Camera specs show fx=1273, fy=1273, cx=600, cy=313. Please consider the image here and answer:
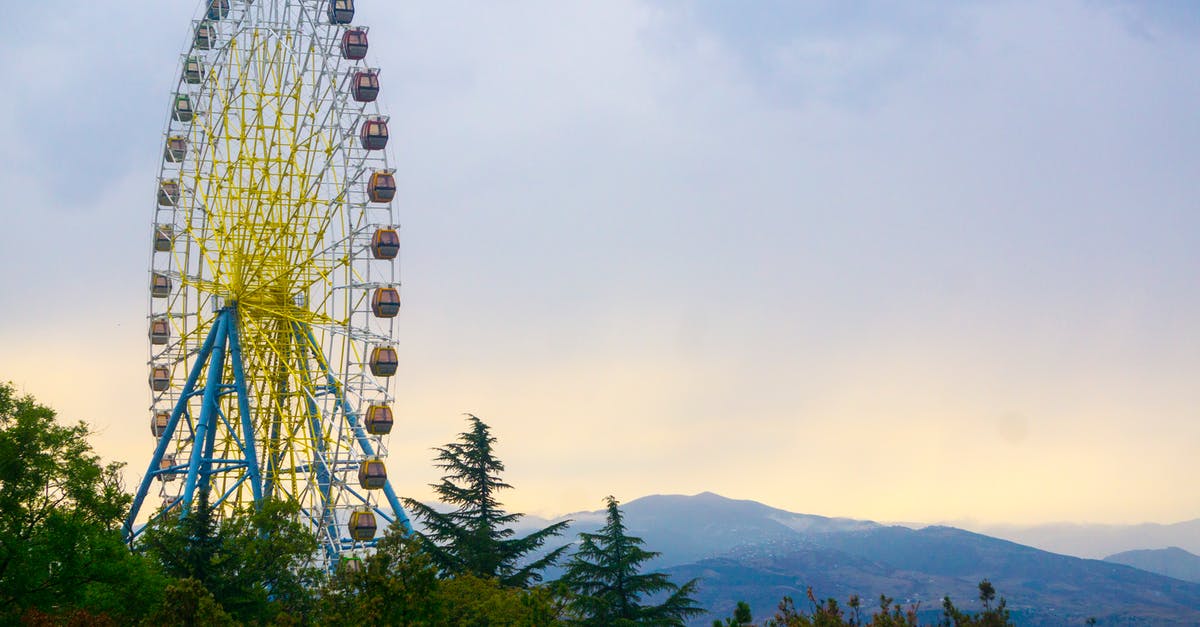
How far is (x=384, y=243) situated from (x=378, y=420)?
778cm

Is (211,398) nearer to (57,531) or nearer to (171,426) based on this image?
(171,426)

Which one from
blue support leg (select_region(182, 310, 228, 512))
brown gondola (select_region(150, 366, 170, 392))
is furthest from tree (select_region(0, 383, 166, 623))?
brown gondola (select_region(150, 366, 170, 392))

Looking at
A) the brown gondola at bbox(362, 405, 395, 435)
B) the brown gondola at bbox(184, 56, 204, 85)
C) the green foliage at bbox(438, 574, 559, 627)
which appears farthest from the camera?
the brown gondola at bbox(184, 56, 204, 85)

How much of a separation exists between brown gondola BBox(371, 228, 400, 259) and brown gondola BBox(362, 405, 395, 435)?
6.75 metres

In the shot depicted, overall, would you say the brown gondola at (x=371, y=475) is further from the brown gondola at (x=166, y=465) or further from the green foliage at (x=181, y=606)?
the green foliage at (x=181, y=606)

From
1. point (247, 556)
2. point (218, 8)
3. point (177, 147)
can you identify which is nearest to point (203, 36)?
point (218, 8)

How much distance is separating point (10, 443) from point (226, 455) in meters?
27.1

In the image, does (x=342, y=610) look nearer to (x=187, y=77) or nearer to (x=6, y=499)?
(x=6, y=499)

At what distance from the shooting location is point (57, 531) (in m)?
32.0

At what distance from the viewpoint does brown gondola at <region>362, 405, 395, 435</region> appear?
169ft

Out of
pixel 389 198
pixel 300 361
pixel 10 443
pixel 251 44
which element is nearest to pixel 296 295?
pixel 300 361

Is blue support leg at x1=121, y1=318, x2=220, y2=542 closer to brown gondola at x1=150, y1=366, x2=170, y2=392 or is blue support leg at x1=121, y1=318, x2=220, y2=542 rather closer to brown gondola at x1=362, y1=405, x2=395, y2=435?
brown gondola at x1=150, y1=366, x2=170, y2=392

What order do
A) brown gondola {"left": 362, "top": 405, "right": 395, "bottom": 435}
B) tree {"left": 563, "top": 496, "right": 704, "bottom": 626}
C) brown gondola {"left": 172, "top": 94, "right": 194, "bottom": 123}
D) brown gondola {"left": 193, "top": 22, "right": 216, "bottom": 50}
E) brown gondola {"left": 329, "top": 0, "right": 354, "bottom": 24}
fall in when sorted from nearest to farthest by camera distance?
tree {"left": 563, "top": 496, "right": 704, "bottom": 626}, brown gondola {"left": 362, "top": 405, "right": 395, "bottom": 435}, brown gondola {"left": 329, "top": 0, "right": 354, "bottom": 24}, brown gondola {"left": 193, "top": 22, "right": 216, "bottom": 50}, brown gondola {"left": 172, "top": 94, "right": 194, "bottom": 123}

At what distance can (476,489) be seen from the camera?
172ft
